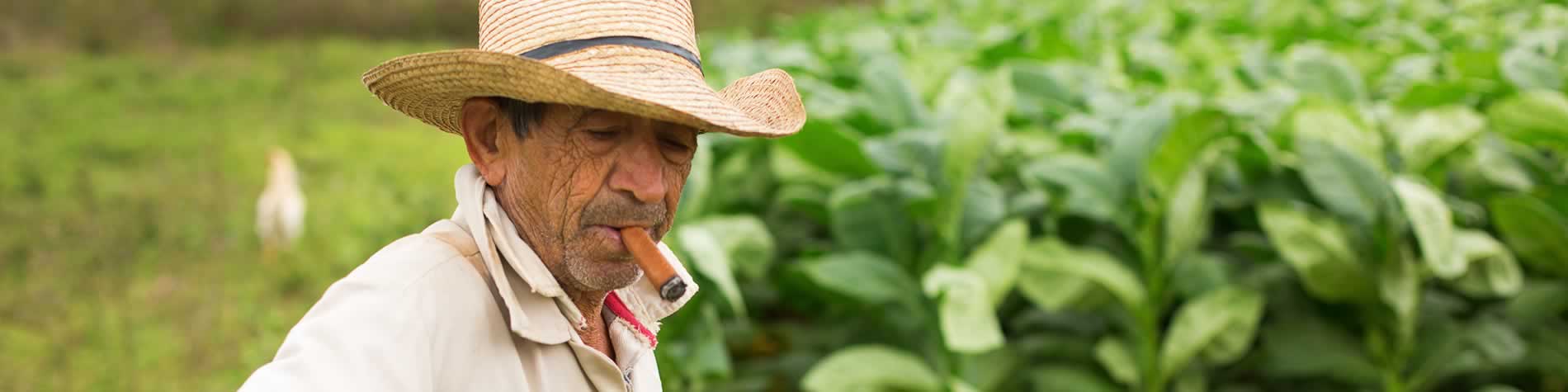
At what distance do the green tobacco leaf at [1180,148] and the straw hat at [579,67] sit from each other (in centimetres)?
196

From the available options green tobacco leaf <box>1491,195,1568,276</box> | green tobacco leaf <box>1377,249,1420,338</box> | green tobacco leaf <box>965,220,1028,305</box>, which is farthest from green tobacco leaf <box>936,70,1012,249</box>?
green tobacco leaf <box>1491,195,1568,276</box>

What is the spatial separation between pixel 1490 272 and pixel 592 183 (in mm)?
2796

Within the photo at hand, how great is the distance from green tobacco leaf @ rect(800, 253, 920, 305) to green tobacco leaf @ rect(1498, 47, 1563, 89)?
1752 millimetres

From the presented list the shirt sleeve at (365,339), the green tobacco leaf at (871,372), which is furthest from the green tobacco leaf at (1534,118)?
the shirt sleeve at (365,339)

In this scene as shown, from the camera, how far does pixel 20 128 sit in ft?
22.8

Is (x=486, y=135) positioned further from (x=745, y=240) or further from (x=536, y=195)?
(x=745, y=240)

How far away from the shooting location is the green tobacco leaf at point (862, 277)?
10.8 feet

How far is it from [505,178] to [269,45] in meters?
9.62

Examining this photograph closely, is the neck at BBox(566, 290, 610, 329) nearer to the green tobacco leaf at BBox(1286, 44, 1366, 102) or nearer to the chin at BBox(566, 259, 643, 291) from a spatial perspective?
the chin at BBox(566, 259, 643, 291)

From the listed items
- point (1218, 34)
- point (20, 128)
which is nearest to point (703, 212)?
point (1218, 34)

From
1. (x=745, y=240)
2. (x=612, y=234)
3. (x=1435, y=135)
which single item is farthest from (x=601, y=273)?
(x=1435, y=135)

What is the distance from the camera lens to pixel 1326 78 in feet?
13.0

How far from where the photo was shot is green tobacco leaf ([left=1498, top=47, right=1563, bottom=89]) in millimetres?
3758

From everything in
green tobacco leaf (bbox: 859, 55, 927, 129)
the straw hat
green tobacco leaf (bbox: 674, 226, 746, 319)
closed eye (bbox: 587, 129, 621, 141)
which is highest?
the straw hat
